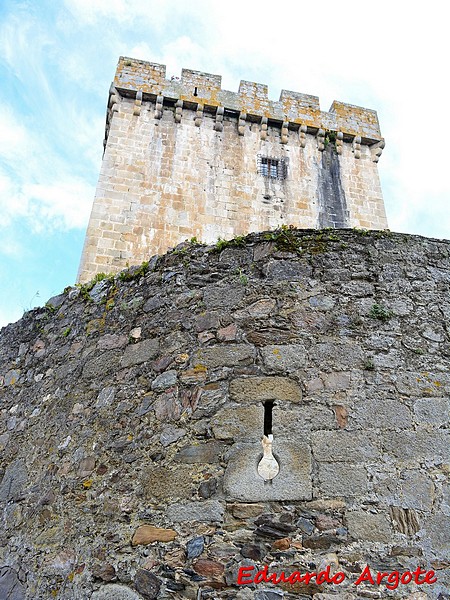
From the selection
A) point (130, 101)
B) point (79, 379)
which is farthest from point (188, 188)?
point (79, 379)

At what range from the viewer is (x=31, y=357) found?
527 cm

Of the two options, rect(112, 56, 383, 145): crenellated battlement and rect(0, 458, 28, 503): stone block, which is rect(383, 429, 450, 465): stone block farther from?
rect(112, 56, 383, 145): crenellated battlement

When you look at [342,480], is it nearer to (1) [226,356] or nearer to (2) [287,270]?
(1) [226,356]

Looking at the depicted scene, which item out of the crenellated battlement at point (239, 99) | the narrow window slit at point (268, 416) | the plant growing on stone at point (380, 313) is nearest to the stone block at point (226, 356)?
the narrow window slit at point (268, 416)

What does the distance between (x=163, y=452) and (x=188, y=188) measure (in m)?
7.21

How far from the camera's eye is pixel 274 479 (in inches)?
128

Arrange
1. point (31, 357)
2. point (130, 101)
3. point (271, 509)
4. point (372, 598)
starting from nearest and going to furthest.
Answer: point (372, 598), point (271, 509), point (31, 357), point (130, 101)

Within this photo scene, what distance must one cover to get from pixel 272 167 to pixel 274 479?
8337mm

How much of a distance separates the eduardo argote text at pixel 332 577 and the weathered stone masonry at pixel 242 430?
0.03m

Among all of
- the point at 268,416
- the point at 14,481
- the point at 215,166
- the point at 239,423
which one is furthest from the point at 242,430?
the point at 215,166

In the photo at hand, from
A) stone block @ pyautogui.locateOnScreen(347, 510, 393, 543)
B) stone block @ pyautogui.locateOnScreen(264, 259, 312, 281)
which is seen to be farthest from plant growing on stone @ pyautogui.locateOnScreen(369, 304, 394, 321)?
stone block @ pyautogui.locateOnScreen(347, 510, 393, 543)

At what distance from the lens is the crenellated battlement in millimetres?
10820

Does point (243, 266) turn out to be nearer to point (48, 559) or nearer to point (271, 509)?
point (271, 509)

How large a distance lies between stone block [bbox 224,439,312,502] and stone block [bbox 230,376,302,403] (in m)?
0.30
